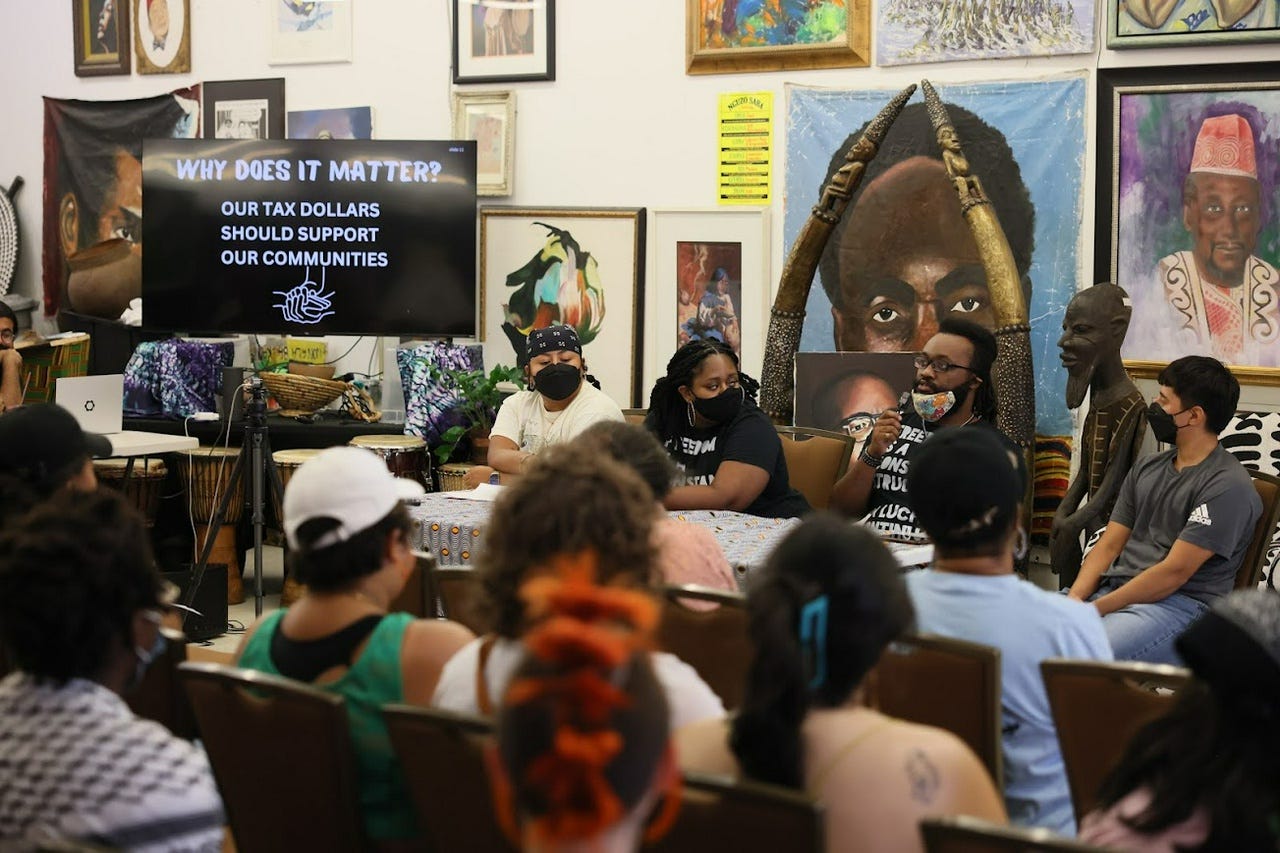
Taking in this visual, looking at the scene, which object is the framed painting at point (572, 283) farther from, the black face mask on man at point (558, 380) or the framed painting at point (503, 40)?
the black face mask on man at point (558, 380)

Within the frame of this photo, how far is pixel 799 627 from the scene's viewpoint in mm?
1953

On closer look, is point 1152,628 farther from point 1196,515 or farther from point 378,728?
point 378,728

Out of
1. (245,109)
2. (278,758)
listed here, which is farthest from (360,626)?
(245,109)

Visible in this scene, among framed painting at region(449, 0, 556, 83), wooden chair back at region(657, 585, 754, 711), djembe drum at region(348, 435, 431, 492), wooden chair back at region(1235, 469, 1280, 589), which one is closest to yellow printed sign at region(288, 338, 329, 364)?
djembe drum at region(348, 435, 431, 492)

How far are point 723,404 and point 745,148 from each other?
2.38 m

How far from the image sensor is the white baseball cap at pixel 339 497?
259 centimetres

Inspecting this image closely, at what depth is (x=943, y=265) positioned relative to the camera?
263 inches

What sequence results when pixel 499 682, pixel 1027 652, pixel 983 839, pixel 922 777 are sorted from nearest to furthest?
1. pixel 983 839
2. pixel 922 777
3. pixel 499 682
4. pixel 1027 652

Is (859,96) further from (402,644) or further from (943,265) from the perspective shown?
(402,644)

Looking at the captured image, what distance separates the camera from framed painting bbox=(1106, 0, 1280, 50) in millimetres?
5965

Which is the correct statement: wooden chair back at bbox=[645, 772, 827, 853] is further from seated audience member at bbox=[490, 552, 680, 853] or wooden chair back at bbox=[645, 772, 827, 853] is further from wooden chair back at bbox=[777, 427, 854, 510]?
wooden chair back at bbox=[777, 427, 854, 510]

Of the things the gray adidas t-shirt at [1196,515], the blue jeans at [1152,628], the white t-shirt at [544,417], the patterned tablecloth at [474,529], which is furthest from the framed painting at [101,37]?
the blue jeans at [1152,628]

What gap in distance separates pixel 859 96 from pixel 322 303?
2827 mm

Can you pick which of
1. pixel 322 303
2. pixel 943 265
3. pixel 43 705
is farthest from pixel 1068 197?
pixel 43 705
